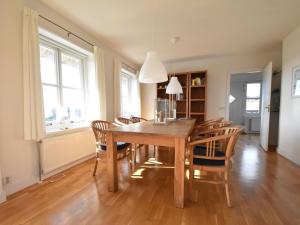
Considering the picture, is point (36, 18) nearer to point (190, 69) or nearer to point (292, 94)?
point (190, 69)

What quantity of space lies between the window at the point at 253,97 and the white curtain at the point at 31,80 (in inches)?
286

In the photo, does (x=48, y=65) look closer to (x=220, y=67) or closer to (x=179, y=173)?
(x=179, y=173)

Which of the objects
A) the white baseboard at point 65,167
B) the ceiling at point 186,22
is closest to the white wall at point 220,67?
the ceiling at point 186,22

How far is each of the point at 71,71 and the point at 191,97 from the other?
3330 mm

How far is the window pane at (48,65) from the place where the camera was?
248 centimetres

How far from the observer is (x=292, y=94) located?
3045 millimetres

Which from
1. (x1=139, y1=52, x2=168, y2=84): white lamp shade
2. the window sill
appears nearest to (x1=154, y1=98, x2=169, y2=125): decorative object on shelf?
(x1=139, y1=52, x2=168, y2=84): white lamp shade

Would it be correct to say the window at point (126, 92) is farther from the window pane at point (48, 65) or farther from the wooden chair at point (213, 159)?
the wooden chair at point (213, 159)

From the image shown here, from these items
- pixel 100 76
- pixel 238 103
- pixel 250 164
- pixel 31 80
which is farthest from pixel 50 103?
pixel 238 103

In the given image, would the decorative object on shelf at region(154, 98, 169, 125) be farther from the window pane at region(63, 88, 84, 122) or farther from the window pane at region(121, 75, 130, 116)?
the window pane at region(121, 75, 130, 116)

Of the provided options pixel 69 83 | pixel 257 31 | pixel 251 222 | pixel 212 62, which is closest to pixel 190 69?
pixel 212 62

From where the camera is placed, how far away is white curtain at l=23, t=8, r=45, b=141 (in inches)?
76.7

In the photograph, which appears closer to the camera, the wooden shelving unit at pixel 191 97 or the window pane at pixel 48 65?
the window pane at pixel 48 65

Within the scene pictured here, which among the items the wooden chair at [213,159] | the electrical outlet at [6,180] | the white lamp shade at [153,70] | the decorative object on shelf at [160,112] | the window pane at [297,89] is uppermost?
the white lamp shade at [153,70]
